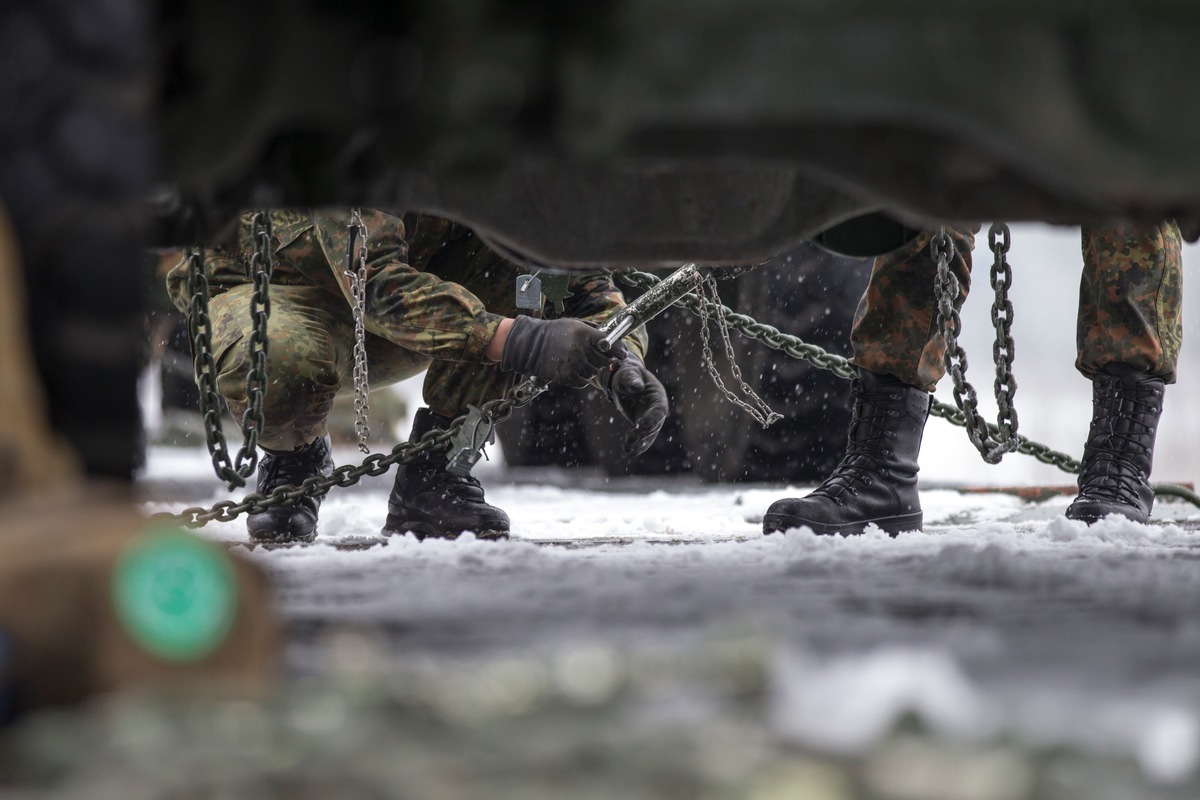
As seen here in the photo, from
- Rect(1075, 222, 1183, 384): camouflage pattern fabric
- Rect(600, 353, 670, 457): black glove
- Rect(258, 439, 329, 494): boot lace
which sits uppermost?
Rect(1075, 222, 1183, 384): camouflage pattern fabric

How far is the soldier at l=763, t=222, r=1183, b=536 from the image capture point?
2.64 m

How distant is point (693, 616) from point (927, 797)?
1.52ft

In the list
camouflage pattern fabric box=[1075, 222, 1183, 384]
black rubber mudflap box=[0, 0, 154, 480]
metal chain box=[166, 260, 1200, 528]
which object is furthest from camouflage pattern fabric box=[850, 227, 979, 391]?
black rubber mudflap box=[0, 0, 154, 480]

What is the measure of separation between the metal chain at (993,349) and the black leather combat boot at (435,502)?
44.8 inches

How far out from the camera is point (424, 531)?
3.07 m

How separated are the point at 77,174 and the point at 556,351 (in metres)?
1.83

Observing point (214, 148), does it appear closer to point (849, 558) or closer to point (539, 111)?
point (539, 111)

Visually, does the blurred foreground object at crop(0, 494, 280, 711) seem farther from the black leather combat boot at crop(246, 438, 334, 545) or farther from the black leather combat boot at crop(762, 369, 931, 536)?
the black leather combat boot at crop(246, 438, 334, 545)

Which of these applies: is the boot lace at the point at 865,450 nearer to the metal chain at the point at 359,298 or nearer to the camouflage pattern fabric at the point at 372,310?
the camouflage pattern fabric at the point at 372,310

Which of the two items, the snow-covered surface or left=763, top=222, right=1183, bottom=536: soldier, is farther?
left=763, top=222, right=1183, bottom=536: soldier

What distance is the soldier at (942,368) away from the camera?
2645 mm

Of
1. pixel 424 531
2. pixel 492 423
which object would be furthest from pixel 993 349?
pixel 424 531

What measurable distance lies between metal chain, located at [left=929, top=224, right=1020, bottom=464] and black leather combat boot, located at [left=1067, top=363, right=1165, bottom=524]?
338 millimetres

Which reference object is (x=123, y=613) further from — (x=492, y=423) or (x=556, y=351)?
(x=492, y=423)
